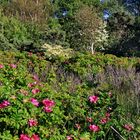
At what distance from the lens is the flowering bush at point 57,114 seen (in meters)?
3.75

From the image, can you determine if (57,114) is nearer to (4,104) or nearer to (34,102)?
(34,102)

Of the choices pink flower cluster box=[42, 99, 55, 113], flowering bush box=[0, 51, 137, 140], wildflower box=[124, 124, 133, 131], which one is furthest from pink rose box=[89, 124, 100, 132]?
pink flower cluster box=[42, 99, 55, 113]

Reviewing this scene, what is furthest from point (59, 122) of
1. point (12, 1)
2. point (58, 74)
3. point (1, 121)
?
point (12, 1)

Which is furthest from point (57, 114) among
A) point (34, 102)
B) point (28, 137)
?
point (28, 137)

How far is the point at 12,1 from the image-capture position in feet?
134

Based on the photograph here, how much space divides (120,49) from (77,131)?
82.9ft

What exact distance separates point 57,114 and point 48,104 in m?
0.14

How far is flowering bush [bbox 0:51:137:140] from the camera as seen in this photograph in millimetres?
Result: 3752

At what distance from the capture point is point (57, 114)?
3949 millimetres

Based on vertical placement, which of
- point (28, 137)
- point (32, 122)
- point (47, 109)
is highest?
point (47, 109)

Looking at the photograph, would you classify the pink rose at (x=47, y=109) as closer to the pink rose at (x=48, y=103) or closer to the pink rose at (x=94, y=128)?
the pink rose at (x=48, y=103)

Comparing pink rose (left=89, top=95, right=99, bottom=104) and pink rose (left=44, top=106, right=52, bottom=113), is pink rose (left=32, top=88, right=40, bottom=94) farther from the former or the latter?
pink rose (left=89, top=95, right=99, bottom=104)

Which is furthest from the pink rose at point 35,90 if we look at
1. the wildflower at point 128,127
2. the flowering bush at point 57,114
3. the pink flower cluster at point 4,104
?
the wildflower at point 128,127

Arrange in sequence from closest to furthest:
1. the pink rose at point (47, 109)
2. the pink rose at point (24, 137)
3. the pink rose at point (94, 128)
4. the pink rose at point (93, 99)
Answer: the pink rose at point (24, 137) < the pink rose at point (47, 109) < the pink rose at point (94, 128) < the pink rose at point (93, 99)
